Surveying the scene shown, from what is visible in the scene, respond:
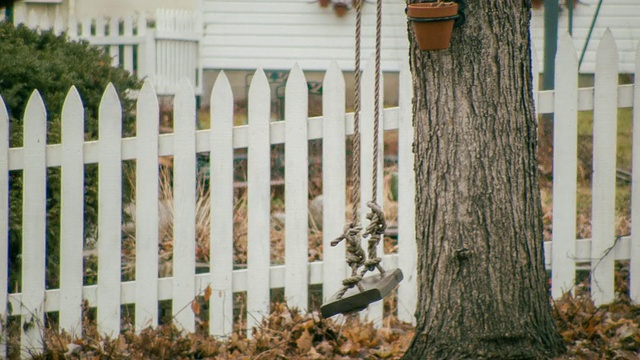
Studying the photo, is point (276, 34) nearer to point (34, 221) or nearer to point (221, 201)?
point (221, 201)

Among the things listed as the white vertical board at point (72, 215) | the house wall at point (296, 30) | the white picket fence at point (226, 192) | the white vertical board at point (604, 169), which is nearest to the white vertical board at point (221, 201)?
the white picket fence at point (226, 192)

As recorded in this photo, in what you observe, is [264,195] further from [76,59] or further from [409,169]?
[76,59]

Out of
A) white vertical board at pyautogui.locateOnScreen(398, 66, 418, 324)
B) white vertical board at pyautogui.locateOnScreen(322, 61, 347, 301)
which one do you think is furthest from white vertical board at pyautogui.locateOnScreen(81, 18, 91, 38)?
white vertical board at pyautogui.locateOnScreen(398, 66, 418, 324)

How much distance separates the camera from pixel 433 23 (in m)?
2.83

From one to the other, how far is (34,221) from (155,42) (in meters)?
7.98

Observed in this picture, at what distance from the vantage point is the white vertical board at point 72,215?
3.86 m

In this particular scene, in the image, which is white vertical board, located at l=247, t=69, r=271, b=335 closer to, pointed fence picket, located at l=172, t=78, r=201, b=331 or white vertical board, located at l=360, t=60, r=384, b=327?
pointed fence picket, located at l=172, t=78, r=201, b=331

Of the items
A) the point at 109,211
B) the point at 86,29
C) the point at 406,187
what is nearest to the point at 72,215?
the point at 109,211

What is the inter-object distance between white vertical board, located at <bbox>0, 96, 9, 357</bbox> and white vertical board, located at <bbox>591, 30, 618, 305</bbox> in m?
2.84

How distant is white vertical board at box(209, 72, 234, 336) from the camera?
394 centimetres

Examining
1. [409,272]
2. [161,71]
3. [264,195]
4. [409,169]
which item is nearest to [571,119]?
[409,169]

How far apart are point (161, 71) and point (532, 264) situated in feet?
30.4

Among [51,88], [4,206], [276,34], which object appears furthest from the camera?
[276,34]

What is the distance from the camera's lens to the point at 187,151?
394cm
